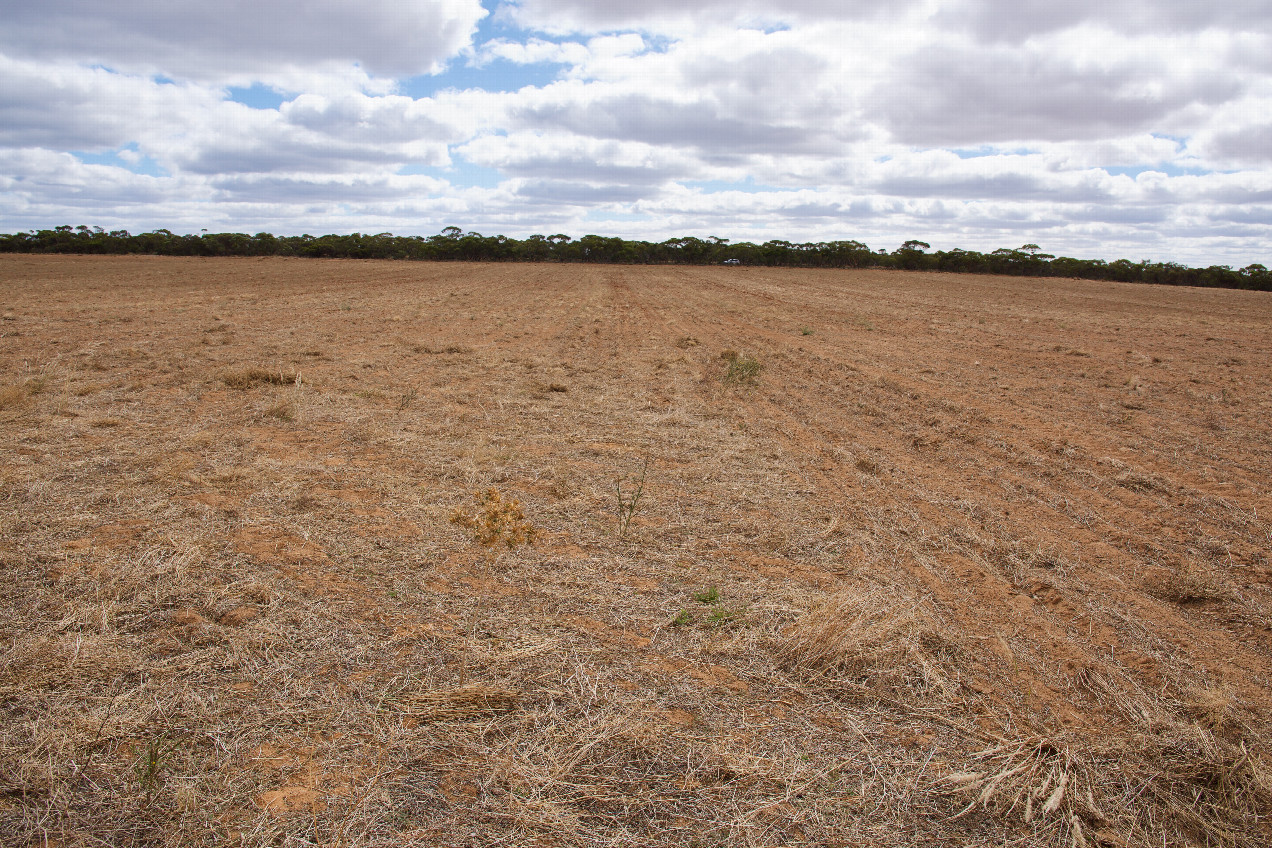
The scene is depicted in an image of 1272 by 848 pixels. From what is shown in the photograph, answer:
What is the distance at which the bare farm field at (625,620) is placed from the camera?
102 inches

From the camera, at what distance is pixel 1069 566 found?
4.65 m

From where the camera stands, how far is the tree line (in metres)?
69.1

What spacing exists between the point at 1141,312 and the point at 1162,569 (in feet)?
99.3

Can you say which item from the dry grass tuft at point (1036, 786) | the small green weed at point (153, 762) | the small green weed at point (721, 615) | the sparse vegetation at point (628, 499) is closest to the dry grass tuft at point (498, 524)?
the sparse vegetation at point (628, 499)

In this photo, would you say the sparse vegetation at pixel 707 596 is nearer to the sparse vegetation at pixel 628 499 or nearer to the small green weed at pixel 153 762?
the sparse vegetation at pixel 628 499

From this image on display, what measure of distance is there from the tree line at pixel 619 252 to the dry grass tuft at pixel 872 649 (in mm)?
79868

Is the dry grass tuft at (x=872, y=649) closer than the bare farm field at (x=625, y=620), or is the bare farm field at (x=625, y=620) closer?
the bare farm field at (x=625, y=620)

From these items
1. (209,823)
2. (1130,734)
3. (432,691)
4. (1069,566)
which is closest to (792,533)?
(1069,566)

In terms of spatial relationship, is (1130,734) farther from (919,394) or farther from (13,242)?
(13,242)

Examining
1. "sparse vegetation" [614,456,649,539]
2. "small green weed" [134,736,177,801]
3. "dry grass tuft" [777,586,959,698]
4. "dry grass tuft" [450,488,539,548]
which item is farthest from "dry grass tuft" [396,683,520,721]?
"sparse vegetation" [614,456,649,539]

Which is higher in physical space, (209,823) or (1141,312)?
(1141,312)

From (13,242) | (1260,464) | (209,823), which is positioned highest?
(13,242)

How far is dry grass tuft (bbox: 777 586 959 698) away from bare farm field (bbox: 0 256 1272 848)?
20 mm

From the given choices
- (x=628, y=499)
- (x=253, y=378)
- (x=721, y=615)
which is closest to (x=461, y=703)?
(x=721, y=615)
